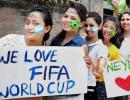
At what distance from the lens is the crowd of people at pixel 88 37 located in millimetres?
3188

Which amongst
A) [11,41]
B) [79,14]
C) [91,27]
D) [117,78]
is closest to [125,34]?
[91,27]

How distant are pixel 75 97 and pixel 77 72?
194 millimetres

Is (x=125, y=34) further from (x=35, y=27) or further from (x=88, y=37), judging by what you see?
(x=35, y=27)

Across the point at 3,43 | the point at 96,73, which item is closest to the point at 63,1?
the point at 96,73

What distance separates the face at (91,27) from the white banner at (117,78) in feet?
1.17

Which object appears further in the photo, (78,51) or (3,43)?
(78,51)

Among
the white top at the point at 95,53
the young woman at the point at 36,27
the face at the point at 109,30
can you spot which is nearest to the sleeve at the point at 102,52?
the white top at the point at 95,53

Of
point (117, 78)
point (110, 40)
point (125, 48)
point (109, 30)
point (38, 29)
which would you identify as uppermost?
point (38, 29)

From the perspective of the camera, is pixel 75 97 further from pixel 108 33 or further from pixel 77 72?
pixel 108 33

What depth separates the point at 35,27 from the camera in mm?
3166

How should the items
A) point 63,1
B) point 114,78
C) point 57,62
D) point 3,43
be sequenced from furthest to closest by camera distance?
point 63,1 → point 114,78 → point 57,62 → point 3,43

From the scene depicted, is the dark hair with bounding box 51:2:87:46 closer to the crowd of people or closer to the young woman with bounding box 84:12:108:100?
the crowd of people

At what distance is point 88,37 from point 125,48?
0.62m

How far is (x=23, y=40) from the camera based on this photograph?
3.09 metres
